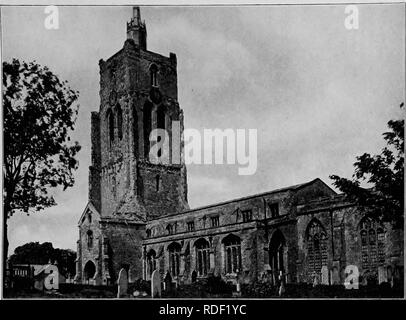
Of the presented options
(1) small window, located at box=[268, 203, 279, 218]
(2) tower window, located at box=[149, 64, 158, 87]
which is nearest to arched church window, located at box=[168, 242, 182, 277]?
(1) small window, located at box=[268, 203, 279, 218]

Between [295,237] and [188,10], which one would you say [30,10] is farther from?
[295,237]

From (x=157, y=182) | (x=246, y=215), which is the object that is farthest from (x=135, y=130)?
(x=246, y=215)

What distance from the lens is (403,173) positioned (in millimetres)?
15016

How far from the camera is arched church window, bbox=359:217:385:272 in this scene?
16.3m

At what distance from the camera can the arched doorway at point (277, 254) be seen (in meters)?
17.6

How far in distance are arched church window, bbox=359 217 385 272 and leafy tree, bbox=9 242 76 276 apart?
316 inches

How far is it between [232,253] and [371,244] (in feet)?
14.9

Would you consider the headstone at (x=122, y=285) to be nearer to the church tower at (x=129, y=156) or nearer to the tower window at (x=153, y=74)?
the church tower at (x=129, y=156)

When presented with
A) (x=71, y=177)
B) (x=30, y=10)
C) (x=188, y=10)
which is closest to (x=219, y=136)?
(x=188, y=10)

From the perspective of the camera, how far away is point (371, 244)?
672 inches

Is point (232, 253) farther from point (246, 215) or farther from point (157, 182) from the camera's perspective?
point (157, 182)

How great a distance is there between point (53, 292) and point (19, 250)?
4.56 ft

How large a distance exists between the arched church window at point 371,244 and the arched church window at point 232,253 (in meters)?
3.75

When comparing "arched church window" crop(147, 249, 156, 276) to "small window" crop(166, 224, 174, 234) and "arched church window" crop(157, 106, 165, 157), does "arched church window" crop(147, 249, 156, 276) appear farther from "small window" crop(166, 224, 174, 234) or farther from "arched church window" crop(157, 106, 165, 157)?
"arched church window" crop(157, 106, 165, 157)
